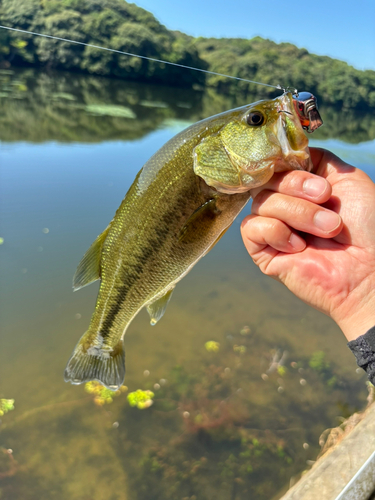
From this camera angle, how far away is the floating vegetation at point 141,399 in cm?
412

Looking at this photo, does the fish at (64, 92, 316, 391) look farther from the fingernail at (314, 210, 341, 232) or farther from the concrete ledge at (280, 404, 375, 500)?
the concrete ledge at (280, 404, 375, 500)

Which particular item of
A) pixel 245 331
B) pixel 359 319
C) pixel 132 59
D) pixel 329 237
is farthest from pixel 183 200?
pixel 132 59

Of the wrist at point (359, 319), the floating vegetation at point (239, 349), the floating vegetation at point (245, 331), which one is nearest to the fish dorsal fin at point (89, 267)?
the wrist at point (359, 319)

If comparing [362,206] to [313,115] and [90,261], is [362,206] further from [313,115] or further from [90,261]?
[90,261]

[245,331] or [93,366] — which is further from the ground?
[93,366]

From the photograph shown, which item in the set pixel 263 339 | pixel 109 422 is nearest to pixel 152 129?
pixel 263 339

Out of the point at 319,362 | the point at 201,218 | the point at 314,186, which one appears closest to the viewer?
the point at 314,186

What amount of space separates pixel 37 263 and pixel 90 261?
4669mm

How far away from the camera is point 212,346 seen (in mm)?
5082

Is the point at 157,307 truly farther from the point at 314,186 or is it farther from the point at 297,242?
the point at 314,186

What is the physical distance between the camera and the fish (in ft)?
5.03

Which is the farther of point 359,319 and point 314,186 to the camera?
point 359,319

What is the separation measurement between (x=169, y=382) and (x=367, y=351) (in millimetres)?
3316

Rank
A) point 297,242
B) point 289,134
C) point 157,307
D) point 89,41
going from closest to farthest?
point 289,134
point 297,242
point 157,307
point 89,41
